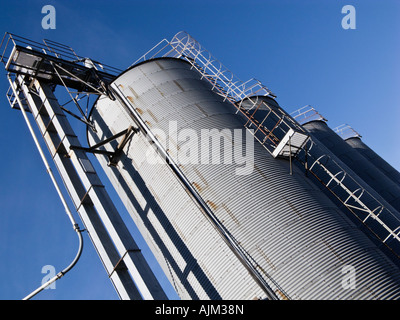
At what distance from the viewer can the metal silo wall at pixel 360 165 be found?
22091 millimetres

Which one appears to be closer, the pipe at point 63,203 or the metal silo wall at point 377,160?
the pipe at point 63,203

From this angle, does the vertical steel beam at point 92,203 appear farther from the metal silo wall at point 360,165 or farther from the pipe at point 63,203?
the metal silo wall at point 360,165

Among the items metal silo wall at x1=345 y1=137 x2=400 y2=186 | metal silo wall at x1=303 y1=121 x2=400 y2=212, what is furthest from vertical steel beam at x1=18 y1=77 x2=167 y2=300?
metal silo wall at x1=345 y1=137 x2=400 y2=186

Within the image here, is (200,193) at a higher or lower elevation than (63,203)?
lower

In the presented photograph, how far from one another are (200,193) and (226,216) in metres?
1.34

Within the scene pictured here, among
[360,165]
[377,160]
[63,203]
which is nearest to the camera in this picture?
[63,203]

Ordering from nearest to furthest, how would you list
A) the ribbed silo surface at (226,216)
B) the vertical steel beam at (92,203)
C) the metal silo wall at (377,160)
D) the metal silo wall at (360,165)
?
the ribbed silo surface at (226,216) → the vertical steel beam at (92,203) → the metal silo wall at (360,165) → the metal silo wall at (377,160)

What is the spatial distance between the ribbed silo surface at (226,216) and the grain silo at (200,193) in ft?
0.13

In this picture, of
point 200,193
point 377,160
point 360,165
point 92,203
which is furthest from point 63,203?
point 377,160

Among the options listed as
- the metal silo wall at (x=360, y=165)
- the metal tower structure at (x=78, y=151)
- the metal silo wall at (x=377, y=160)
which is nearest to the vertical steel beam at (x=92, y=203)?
the metal tower structure at (x=78, y=151)

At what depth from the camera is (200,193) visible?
13.7 m

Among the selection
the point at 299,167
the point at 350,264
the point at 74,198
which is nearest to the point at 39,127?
the point at 74,198

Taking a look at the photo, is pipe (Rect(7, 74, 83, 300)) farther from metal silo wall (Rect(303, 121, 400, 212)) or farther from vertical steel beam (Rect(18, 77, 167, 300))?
metal silo wall (Rect(303, 121, 400, 212))

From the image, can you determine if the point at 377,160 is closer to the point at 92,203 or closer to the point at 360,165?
the point at 360,165
